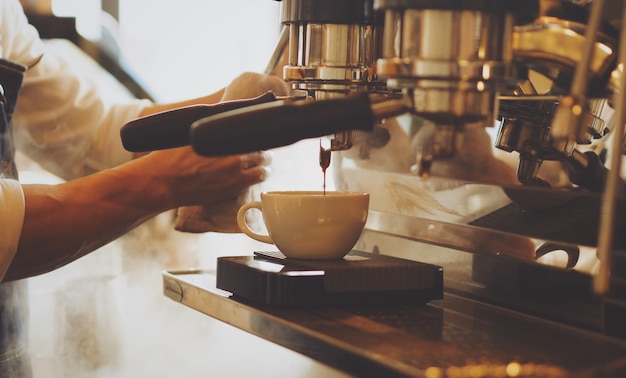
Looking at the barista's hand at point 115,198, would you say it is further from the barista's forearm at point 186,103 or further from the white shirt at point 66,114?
the white shirt at point 66,114

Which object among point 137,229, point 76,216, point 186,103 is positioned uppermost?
point 186,103

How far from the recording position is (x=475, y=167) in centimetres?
74

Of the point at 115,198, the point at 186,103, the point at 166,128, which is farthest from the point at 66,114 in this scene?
the point at 166,128

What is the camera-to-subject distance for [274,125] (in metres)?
0.49

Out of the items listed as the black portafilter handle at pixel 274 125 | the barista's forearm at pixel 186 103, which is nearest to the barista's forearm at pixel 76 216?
the barista's forearm at pixel 186 103

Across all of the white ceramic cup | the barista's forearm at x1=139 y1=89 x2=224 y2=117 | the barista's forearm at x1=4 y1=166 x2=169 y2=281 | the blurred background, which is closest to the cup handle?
the white ceramic cup

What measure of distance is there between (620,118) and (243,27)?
1496mm

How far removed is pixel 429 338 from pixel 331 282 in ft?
0.37

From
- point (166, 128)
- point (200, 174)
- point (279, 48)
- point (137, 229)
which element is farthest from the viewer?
point (137, 229)

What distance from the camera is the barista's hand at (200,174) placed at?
905 mm

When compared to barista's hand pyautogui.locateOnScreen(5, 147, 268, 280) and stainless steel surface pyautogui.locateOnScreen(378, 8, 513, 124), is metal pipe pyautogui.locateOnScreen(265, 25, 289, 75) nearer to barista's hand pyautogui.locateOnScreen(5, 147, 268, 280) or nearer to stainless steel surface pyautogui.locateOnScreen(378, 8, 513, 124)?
barista's hand pyautogui.locateOnScreen(5, 147, 268, 280)

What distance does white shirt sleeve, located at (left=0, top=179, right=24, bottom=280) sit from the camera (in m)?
0.89

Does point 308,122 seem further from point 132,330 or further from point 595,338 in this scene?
point 132,330

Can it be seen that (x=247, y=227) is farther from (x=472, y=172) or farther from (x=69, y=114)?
(x=69, y=114)
